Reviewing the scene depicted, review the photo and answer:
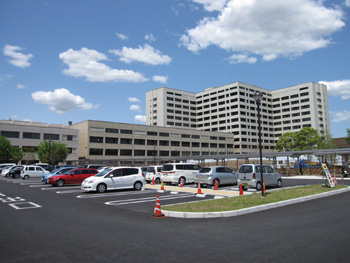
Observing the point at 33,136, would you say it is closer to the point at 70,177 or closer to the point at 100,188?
the point at 70,177

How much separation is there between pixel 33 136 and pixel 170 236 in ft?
241

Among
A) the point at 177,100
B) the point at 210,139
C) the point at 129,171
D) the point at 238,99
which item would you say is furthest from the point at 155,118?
the point at 129,171

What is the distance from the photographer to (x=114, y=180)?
59.9 feet

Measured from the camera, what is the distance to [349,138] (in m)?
64.9

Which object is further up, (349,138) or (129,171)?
(349,138)

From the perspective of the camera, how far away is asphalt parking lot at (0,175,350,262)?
5434mm

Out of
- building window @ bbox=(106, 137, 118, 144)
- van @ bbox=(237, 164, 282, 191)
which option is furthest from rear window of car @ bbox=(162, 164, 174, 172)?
building window @ bbox=(106, 137, 118, 144)

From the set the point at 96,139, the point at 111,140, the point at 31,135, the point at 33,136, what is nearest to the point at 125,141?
the point at 111,140

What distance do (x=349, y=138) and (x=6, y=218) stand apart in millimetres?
73138

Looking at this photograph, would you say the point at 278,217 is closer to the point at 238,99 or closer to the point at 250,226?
the point at 250,226

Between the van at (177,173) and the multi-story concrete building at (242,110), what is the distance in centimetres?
8566

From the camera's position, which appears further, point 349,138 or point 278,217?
point 349,138

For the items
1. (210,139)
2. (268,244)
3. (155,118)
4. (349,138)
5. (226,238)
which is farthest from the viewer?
(155,118)

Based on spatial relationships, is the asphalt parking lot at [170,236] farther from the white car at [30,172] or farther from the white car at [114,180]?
the white car at [30,172]
